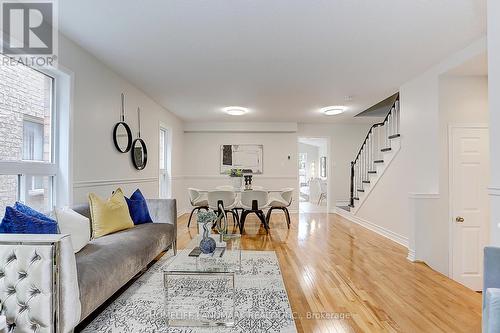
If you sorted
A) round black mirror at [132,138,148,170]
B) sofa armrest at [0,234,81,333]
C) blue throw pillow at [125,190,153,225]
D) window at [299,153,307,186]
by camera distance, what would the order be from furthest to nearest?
window at [299,153,307,186]
round black mirror at [132,138,148,170]
blue throw pillow at [125,190,153,225]
sofa armrest at [0,234,81,333]

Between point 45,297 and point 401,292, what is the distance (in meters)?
2.85

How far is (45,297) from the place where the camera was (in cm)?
167

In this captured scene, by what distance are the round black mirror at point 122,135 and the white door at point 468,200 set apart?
4.43m

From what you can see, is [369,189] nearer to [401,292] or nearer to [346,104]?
[346,104]

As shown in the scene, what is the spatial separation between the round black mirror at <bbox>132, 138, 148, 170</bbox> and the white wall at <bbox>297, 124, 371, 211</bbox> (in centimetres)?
459

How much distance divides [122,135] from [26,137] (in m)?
1.61

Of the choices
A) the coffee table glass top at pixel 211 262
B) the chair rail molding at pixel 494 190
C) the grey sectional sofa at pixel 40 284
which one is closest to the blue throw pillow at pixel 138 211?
the coffee table glass top at pixel 211 262

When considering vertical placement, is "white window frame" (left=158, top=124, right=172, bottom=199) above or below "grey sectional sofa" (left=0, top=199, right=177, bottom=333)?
above

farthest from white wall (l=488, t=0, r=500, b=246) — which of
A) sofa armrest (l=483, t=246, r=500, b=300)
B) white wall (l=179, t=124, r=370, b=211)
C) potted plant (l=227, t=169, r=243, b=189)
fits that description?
white wall (l=179, t=124, r=370, b=211)

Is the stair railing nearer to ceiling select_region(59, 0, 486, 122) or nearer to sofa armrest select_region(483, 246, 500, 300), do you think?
ceiling select_region(59, 0, 486, 122)

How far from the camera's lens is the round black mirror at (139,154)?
464 centimetres

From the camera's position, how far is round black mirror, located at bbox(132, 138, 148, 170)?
15.2 ft

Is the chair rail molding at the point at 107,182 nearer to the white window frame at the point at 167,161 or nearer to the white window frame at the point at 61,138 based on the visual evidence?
the white window frame at the point at 61,138

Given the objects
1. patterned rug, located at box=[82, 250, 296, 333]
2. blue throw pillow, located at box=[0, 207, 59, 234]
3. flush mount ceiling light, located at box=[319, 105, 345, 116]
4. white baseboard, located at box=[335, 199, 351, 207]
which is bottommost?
patterned rug, located at box=[82, 250, 296, 333]
